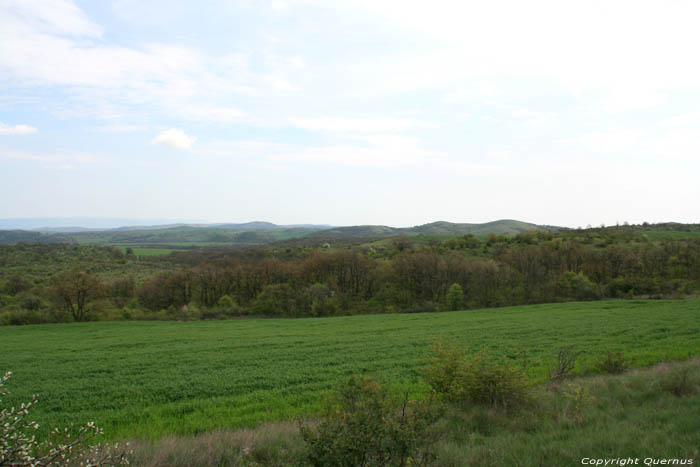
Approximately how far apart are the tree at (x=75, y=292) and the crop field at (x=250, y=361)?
12164mm

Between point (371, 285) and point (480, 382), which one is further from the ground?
point (480, 382)

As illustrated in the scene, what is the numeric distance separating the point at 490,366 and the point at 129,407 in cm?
1120

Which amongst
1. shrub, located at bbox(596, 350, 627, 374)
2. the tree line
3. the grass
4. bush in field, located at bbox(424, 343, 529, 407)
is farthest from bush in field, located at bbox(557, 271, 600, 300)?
bush in field, located at bbox(424, 343, 529, 407)

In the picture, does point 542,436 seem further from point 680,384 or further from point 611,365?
point 611,365

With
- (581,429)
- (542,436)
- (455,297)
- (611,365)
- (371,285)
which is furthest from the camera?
(371,285)

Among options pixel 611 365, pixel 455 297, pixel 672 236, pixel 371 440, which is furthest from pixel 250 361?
pixel 672 236

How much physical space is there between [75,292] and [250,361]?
3685 cm

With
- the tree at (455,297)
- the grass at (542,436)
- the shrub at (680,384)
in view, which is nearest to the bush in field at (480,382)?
the grass at (542,436)

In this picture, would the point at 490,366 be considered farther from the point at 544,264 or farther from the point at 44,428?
the point at 544,264

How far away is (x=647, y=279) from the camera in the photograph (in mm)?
46500

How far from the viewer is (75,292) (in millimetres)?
41250

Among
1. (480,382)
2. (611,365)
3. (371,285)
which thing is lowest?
(371,285)

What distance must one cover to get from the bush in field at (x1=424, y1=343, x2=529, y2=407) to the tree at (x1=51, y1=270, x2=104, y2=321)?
157ft

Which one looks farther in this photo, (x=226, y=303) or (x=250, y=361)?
(x=226, y=303)
